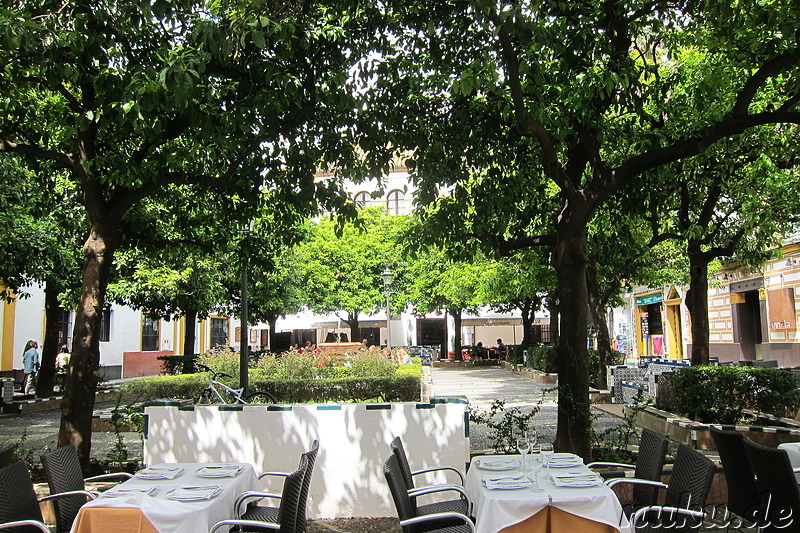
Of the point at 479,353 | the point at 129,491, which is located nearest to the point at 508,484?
the point at 129,491

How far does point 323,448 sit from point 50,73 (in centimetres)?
480

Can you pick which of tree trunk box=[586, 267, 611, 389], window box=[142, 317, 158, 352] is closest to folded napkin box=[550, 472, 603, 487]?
tree trunk box=[586, 267, 611, 389]

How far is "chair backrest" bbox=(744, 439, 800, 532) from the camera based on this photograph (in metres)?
4.57

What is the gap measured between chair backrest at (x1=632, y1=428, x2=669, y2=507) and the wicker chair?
4.33 metres

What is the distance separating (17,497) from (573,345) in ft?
18.5

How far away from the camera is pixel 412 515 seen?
15.6 ft

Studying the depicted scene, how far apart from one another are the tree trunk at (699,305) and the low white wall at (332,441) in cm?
705

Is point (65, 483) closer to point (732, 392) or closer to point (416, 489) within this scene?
point (416, 489)

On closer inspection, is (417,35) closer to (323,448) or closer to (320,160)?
(320,160)

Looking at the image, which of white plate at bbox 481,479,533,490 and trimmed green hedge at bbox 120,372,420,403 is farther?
trimmed green hedge at bbox 120,372,420,403

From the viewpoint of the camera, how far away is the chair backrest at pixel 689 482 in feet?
14.3

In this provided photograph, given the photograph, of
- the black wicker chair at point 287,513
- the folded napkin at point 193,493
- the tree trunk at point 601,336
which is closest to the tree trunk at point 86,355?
the folded napkin at point 193,493

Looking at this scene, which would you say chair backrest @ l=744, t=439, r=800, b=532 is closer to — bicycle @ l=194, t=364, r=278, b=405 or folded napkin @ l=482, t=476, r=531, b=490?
folded napkin @ l=482, t=476, r=531, b=490

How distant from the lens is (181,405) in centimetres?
714
